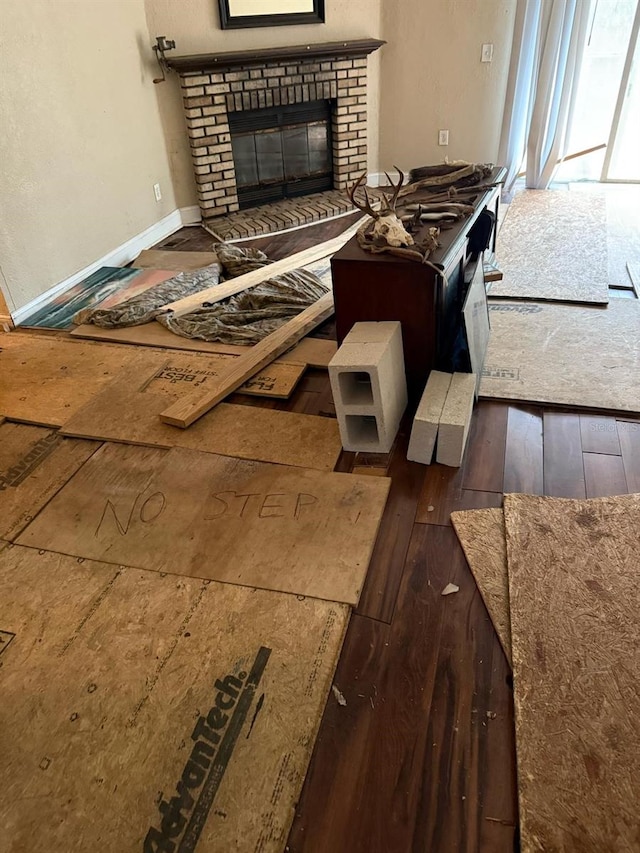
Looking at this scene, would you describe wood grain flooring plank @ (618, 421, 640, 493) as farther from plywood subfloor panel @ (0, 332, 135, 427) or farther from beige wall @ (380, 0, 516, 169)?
beige wall @ (380, 0, 516, 169)

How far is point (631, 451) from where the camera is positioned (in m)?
2.15

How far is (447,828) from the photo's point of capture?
3.92 feet

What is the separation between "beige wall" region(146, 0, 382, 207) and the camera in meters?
4.22

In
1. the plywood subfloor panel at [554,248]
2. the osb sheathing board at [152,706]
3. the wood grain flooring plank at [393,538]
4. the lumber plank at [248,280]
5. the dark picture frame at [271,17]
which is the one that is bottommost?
the wood grain flooring plank at [393,538]

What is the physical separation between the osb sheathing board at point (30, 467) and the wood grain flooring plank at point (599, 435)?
6.26ft

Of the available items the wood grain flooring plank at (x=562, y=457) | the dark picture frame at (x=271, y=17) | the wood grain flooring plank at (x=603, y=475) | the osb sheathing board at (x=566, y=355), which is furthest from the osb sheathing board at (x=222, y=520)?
the dark picture frame at (x=271, y=17)

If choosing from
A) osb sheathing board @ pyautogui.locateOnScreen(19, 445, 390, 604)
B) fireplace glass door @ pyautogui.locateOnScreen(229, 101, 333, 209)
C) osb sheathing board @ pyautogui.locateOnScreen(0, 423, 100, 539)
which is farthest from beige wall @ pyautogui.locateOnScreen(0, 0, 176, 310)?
osb sheathing board @ pyautogui.locateOnScreen(19, 445, 390, 604)

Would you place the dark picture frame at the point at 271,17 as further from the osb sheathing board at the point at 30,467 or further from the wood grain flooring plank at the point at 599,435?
the wood grain flooring plank at the point at 599,435

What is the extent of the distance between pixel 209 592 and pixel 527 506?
1.04m

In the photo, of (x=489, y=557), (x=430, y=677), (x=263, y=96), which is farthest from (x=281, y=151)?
(x=430, y=677)

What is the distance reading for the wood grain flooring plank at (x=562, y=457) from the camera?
2.00 m

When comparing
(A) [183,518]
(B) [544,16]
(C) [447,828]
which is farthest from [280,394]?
(B) [544,16]

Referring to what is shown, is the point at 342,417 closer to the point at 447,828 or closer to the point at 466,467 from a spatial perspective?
the point at 466,467

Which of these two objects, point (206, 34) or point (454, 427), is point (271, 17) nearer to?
point (206, 34)
